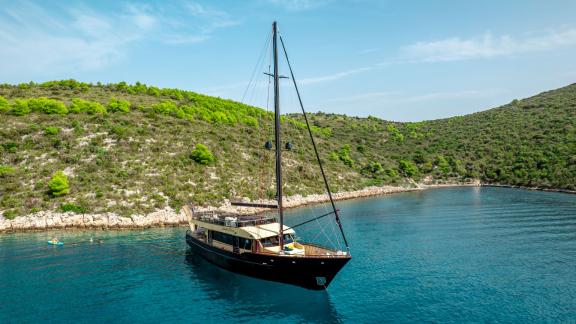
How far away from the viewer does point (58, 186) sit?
5338cm

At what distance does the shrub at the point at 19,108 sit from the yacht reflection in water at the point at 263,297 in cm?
6793

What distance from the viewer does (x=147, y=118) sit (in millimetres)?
85625

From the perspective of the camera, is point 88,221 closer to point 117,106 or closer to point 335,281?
point 335,281

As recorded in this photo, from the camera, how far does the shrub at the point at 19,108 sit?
74125mm

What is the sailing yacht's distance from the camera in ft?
86.0

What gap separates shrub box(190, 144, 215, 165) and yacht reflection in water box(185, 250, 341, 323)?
138ft

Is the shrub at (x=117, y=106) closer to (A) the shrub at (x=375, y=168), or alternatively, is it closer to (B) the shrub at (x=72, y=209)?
(B) the shrub at (x=72, y=209)

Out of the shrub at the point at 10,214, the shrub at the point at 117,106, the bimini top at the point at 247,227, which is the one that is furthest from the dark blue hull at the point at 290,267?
the shrub at the point at 117,106

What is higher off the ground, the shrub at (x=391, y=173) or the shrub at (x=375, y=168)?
the shrub at (x=375, y=168)

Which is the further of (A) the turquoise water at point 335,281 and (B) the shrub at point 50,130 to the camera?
(B) the shrub at point 50,130

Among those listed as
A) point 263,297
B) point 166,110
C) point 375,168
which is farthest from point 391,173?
point 263,297

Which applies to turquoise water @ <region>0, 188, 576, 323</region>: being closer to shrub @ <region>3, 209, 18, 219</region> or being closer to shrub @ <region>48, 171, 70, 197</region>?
shrub @ <region>3, 209, 18, 219</region>

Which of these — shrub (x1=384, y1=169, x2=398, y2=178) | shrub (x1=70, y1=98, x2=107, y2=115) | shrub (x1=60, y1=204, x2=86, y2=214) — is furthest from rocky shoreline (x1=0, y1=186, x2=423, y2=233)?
shrub (x1=384, y1=169, x2=398, y2=178)

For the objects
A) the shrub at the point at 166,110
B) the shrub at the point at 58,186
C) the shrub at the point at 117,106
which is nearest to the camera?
the shrub at the point at 58,186
